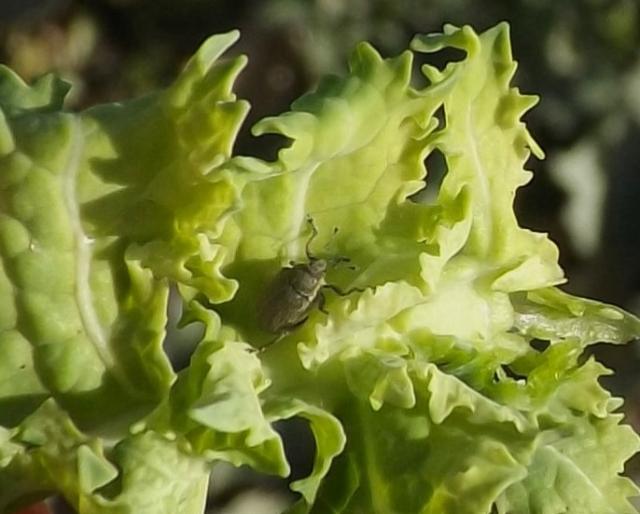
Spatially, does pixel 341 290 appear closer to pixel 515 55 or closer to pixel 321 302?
pixel 321 302

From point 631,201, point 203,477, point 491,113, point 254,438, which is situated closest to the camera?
point 254,438

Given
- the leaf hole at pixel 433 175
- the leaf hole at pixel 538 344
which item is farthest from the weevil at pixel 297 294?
the leaf hole at pixel 433 175

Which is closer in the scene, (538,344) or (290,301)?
(290,301)

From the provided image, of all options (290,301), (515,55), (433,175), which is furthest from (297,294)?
(515,55)

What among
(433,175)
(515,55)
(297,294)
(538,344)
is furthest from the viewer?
(515,55)

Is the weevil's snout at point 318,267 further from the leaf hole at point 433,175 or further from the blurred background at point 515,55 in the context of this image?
the blurred background at point 515,55

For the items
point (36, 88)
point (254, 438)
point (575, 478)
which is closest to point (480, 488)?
point (575, 478)

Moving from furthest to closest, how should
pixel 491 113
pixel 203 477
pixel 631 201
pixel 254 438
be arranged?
1. pixel 631 201
2. pixel 491 113
3. pixel 203 477
4. pixel 254 438

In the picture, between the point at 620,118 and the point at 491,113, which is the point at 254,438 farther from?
the point at 620,118
